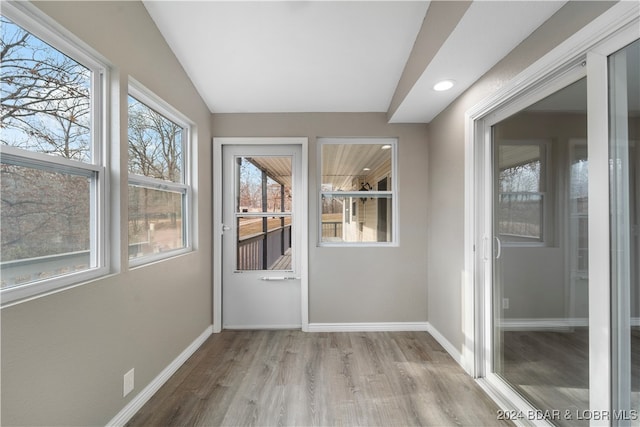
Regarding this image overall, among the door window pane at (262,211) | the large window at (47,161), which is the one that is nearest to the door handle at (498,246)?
the door window pane at (262,211)

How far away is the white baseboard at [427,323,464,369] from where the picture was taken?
98.1 inches

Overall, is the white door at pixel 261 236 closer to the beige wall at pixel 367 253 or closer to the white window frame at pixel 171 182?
the beige wall at pixel 367 253

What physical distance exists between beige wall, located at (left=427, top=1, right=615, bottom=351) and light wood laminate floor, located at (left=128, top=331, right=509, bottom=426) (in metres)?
0.39

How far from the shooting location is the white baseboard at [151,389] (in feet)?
5.72

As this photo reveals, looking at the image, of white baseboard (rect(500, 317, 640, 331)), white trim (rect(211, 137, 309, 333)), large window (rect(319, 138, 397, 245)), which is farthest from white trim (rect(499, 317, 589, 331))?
white trim (rect(211, 137, 309, 333))

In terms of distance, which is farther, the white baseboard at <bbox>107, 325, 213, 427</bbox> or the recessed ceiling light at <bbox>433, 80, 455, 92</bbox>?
the recessed ceiling light at <bbox>433, 80, 455, 92</bbox>

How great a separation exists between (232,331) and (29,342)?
2123mm

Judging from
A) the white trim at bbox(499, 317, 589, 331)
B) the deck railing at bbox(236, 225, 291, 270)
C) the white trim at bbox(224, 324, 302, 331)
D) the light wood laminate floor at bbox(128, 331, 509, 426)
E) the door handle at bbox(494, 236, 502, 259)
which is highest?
the door handle at bbox(494, 236, 502, 259)

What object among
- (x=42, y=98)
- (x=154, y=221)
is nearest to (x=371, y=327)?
(x=154, y=221)

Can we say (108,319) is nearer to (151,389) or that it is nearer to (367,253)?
(151,389)

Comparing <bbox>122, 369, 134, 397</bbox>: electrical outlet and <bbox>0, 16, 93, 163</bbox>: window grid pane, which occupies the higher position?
<bbox>0, 16, 93, 163</bbox>: window grid pane

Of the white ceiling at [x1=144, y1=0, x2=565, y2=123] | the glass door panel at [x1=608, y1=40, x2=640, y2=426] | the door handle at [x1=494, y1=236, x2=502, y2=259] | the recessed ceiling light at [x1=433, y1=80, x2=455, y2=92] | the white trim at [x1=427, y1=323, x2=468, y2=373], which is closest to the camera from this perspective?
the glass door panel at [x1=608, y1=40, x2=640, y2=426]

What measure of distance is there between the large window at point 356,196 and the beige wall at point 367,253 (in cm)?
10

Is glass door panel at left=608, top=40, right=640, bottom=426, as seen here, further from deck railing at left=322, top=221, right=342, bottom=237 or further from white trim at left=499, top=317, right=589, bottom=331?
deck railing at left=322, top=221, right=342, bottom=237
